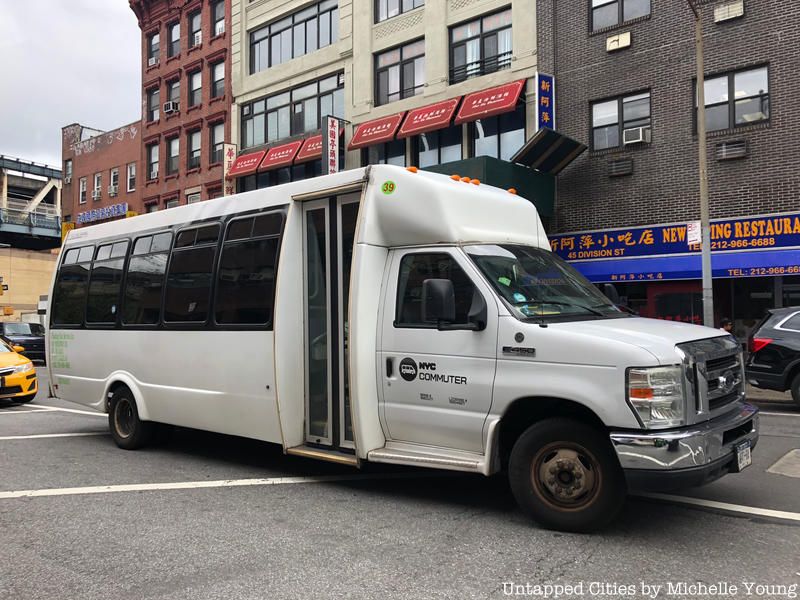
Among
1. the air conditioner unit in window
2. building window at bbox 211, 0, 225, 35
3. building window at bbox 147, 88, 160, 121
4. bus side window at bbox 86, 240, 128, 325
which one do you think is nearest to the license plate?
bus side window at bbox 86, 240, 128, 325

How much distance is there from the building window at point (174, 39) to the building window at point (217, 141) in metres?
5.65

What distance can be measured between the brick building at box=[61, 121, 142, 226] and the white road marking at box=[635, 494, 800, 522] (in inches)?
1346

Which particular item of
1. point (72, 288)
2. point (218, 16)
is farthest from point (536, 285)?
point (218, 16)

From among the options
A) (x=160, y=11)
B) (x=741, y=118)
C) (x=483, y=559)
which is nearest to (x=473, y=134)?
(x=741, y=118)

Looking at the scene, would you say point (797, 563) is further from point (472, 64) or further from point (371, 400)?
point (472, 64)

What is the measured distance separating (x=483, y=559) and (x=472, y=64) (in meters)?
18.7

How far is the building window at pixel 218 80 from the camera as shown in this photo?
31008 mm

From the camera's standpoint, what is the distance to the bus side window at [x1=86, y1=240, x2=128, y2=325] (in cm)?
881

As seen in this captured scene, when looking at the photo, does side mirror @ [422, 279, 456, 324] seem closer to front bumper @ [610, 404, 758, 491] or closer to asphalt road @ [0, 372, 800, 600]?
front bumper @ [610, 404, 758, 491]

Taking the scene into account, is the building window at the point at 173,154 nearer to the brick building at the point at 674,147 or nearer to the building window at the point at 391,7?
the building window at the point at 391,7

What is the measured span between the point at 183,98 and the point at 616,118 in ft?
72.9

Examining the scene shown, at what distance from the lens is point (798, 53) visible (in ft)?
51.2

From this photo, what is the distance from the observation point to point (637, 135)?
17766mm

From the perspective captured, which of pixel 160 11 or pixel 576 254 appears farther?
pixel 160 11
